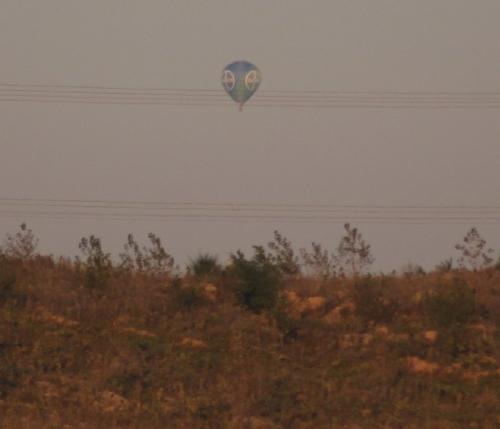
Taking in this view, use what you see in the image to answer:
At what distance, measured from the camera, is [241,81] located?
1543 inches

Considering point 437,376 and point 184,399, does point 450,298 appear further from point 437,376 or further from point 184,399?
point 184,399

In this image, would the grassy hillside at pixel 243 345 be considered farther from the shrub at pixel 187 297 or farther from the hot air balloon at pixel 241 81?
the hot air balloon at pixel 241 81

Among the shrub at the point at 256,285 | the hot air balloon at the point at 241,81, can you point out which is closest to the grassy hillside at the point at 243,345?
the shrub at the point at 256,285

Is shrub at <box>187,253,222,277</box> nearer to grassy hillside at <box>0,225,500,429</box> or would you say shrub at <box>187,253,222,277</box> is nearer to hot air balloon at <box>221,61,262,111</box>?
grassy hillside at <box>0,225,500,429</box>

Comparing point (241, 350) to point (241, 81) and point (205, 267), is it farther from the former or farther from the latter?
→ point (241, 81)

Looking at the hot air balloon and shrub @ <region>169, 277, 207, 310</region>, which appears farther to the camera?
the hot air balloon

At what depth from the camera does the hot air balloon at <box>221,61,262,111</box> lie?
39094mm

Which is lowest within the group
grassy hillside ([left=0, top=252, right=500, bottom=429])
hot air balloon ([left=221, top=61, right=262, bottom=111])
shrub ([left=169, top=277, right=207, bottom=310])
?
grassy hillside ([left=0, top=252, right=500, bottom=429])

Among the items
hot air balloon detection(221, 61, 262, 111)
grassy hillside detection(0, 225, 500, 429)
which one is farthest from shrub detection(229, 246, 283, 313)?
hot air balloon detection(221, 61, 262, 111)

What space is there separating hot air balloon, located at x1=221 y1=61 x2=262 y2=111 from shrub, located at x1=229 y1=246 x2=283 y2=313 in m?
20.7

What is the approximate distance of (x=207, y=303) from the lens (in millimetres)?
18297

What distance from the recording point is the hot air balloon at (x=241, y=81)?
39.1 m

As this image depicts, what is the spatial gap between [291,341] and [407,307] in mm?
2058

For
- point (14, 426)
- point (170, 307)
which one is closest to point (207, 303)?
point (170, 307)
